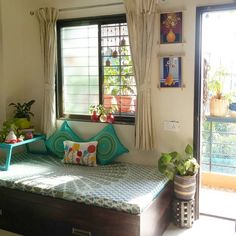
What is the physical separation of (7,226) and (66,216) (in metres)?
0.71

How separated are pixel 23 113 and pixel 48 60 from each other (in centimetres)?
68

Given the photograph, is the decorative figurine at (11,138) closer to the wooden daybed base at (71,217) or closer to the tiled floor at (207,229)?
the wooden daybed base at (71,217)

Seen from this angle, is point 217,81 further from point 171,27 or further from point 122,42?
point 122,42

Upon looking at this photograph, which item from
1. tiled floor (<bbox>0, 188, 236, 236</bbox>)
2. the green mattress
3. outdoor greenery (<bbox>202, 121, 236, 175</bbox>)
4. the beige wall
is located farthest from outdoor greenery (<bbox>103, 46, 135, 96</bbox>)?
tiled floor (<bbox>0, 188, 236, 236</bbox>)

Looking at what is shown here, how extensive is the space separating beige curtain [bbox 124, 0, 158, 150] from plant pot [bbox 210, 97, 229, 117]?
3.94 ft

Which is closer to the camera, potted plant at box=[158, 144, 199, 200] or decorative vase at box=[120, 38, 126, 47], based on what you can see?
potted plant at box=[158, 144, 199, 200]

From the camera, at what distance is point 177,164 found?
2.83 m

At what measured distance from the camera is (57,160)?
11.1 feet

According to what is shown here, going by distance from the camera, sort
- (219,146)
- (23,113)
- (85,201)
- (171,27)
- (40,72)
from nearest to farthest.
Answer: (85,201) < (171,27) < (23,113) < (40,72) < (219,146)

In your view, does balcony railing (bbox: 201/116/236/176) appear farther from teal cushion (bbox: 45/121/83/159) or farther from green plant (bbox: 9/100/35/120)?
green plant (bbox: 9/100/35/120)

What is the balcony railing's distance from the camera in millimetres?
3979

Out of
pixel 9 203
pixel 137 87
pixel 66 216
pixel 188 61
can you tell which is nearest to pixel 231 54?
pixel 188 61

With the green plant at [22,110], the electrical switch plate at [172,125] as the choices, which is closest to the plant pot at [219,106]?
the electrical switch plate at [172,125]

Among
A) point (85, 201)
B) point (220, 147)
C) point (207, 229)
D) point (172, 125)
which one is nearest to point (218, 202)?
point (207, 229)
